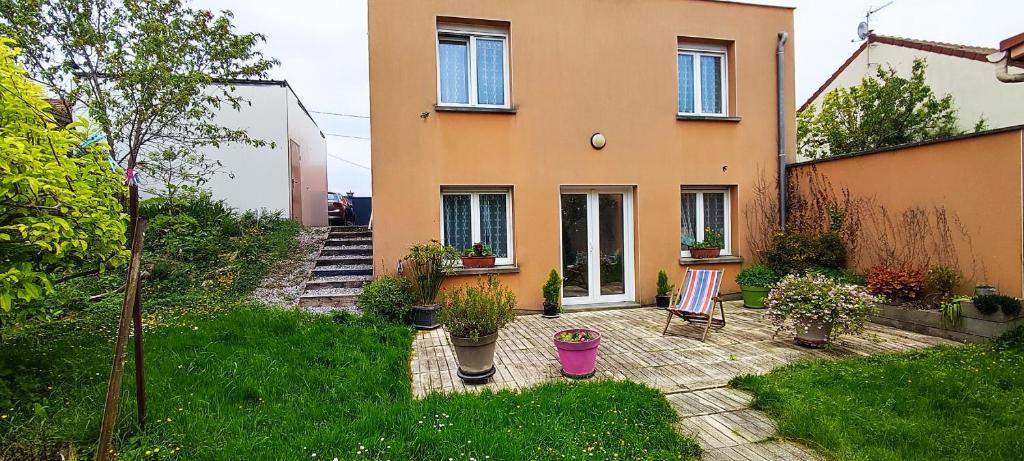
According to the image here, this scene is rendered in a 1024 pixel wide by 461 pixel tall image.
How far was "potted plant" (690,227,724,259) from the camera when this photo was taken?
25.1ft

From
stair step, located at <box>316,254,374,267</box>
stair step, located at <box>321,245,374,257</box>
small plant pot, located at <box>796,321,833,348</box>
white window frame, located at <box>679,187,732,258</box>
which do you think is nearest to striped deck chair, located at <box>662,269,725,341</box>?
small plant pot, located at <box>796,321,833,348</box>

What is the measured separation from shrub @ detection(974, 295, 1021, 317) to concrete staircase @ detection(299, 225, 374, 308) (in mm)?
7963

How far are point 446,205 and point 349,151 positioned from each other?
839 inches

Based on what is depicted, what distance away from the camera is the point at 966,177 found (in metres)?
5.57

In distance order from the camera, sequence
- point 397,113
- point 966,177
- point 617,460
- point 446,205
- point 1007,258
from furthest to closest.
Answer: point 446,205 → point 397,113 → point 966,177 → point 1007,258 → point 617,460

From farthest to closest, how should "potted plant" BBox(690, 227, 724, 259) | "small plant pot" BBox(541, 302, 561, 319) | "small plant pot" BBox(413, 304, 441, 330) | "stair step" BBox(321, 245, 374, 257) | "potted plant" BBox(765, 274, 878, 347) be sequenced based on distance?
"stair step" BBox(321, 245, 374, 257)
"potted plant" BBox(690, 227, 724, 259)
"small plant pot" BBox(541, 302, 561, 319)
"small plant pot" BBox(413, 304, 441, 330)
"potted plant" BBox(765, 274, 878, 347)

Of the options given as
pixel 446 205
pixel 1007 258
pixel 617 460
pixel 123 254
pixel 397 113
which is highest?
pixel 397 113

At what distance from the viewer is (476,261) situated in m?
6.75

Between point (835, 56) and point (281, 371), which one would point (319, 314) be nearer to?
point (281, 371)

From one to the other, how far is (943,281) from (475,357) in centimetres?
618

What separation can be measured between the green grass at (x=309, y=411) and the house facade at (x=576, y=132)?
2.84 meters

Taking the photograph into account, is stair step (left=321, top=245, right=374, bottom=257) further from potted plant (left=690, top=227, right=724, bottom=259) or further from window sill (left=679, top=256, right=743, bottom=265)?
potted plant (left=690, top=227, right=724, bottom=259)

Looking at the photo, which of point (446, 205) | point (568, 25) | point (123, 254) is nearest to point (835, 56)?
point (568, 25)

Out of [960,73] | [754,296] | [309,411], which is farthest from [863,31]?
[309,411]
